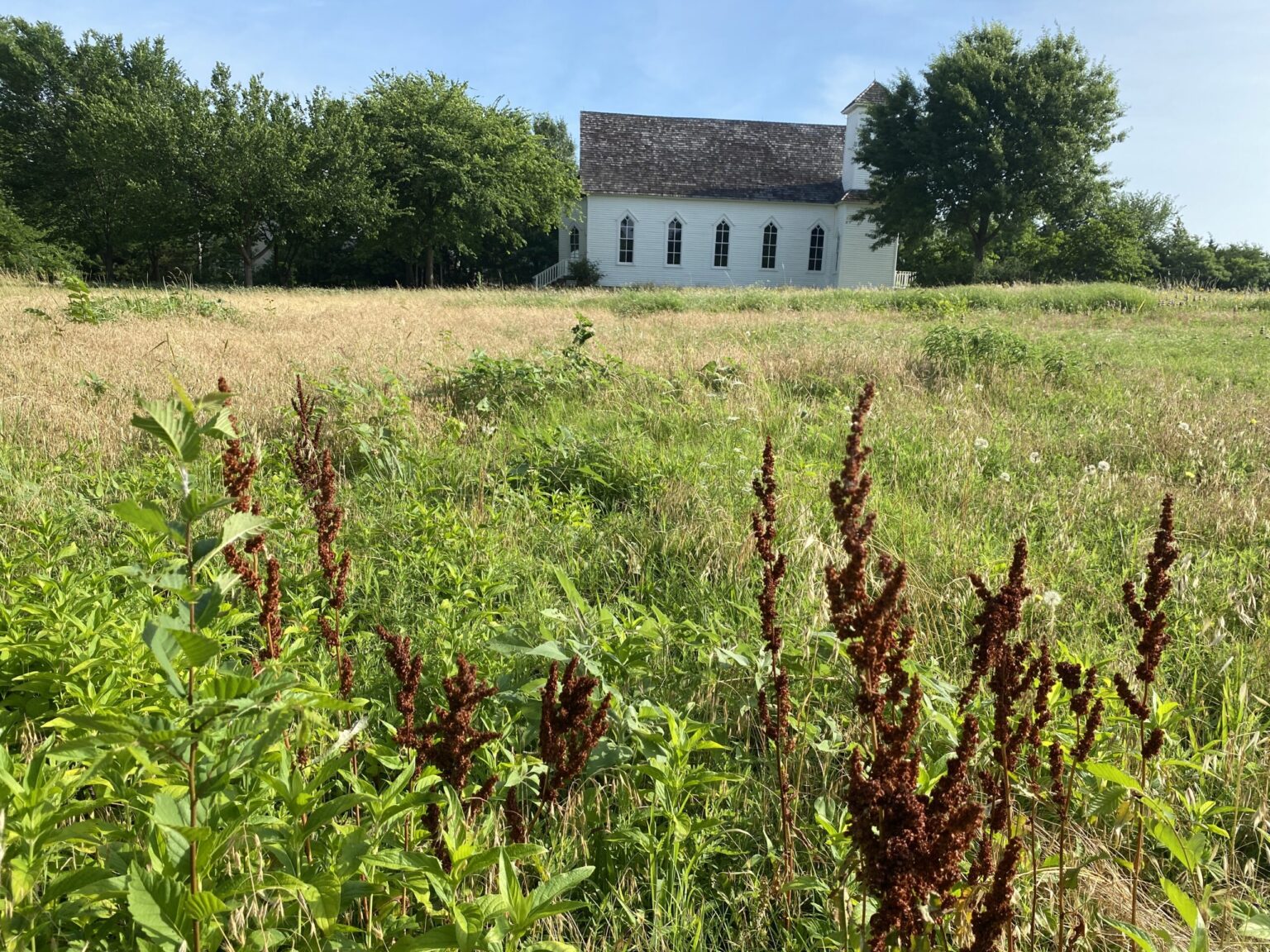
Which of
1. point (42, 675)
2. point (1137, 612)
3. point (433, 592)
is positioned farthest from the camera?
point (433, 592)

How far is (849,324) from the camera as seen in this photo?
536 inches

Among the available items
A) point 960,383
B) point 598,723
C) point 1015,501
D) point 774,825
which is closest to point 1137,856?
point 774,825

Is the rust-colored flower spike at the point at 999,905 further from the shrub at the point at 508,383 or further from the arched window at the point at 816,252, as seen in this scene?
the arched window at the point at 816,252

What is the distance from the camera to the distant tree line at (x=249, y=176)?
3269 centimetres

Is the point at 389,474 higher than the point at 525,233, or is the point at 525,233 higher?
the point at 525,233

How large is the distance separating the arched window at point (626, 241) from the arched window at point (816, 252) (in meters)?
10.3

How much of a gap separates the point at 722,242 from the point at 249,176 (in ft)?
80.0

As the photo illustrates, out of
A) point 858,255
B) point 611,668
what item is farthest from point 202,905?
point 858,255

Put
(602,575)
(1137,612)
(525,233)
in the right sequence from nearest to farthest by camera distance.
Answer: (1137,612) < (602,575) < (525,233)

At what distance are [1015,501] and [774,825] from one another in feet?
9.55

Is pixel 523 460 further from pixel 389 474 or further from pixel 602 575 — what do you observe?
pixel 602 575

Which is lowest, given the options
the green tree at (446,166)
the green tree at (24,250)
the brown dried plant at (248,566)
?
the brown dried plant at (248,566)

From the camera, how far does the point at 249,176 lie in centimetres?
3294

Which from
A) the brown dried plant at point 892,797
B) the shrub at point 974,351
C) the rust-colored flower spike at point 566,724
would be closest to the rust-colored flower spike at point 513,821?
the rust-colored flower spike at point 566,724
